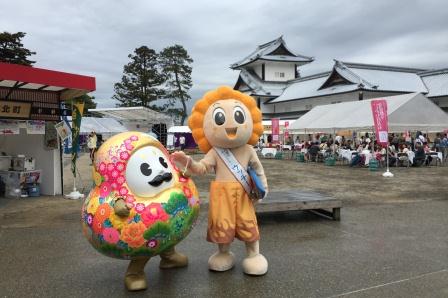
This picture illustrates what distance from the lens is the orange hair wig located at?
438cm

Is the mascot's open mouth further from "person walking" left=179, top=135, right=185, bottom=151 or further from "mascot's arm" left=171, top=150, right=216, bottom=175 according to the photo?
"person walking" left=179, top=135, right=185, bottom=151

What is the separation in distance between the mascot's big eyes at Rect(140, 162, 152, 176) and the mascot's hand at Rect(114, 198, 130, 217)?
32 centimetres

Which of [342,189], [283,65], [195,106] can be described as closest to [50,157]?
[195,106]

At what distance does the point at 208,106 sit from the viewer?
4371mm

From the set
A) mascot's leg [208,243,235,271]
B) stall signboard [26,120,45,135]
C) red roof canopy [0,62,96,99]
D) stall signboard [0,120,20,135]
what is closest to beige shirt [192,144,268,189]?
mascot's leg [208,243,235,271]

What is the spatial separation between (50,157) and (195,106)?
6.66m

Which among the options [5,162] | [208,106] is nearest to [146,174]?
[208,106]

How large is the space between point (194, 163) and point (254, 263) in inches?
47.4

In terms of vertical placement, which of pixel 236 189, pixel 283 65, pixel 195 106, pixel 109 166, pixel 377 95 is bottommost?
pixel 236 189

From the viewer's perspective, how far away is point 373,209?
7812 millimetres

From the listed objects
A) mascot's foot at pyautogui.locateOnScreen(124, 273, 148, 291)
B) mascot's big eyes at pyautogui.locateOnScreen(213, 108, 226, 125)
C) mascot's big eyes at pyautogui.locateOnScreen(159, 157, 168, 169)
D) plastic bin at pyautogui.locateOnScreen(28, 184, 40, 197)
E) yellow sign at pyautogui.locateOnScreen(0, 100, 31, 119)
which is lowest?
mascot's foot at pyautogui.locateOnScreen(124, 273, 148, 291)

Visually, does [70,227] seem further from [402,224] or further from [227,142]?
[402,224]

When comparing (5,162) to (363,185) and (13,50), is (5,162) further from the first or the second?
(13,50)

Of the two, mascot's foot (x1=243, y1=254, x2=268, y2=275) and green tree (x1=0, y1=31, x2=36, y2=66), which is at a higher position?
green tree (x1=0, y1=31, x2=36, y2=66)
